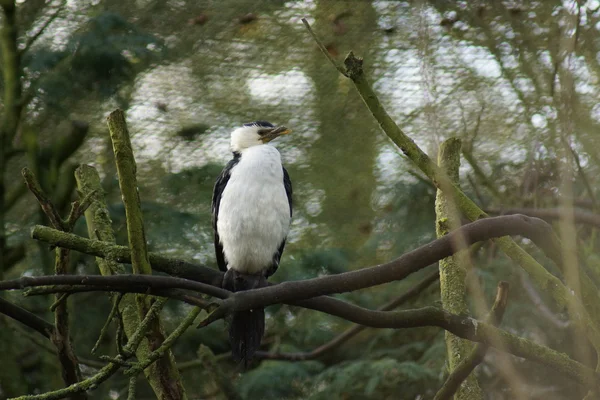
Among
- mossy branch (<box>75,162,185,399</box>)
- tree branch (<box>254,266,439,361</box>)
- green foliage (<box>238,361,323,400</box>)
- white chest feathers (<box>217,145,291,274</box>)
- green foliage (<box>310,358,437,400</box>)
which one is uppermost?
mossy branch (<box>75,162,185,399</box>)

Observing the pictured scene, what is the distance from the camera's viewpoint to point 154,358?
197 centimetres

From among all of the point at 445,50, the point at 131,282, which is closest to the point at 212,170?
the point at 445,50

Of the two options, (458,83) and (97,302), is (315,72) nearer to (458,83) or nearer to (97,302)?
(458,83)

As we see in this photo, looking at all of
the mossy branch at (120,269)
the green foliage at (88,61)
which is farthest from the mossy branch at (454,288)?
the green foliage at (88,61)

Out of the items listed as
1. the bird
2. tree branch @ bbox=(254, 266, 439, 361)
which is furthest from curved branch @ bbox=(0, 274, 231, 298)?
tree branch @ bbox=(254, 266, 439, 361)

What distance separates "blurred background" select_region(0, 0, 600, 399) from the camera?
4.47 meters

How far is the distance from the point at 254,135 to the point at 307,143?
197cm

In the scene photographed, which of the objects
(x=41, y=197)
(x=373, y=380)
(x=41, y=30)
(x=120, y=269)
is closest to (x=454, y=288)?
(x=120, y=269)

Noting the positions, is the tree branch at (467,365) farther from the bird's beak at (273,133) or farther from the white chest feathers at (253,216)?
the bird's beak at (273,133)

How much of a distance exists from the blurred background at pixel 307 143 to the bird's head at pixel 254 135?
0.67 m

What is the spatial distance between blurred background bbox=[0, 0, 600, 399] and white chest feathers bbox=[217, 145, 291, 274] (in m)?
0.46

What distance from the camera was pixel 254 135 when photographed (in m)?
4.24

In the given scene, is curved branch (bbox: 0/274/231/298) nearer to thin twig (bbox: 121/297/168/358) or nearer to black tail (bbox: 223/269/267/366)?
thin twig (bbox: 121/297/168/358)

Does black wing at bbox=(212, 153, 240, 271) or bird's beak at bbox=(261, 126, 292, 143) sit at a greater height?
bird's beak at bbox=(261, 126, 292, 143)
